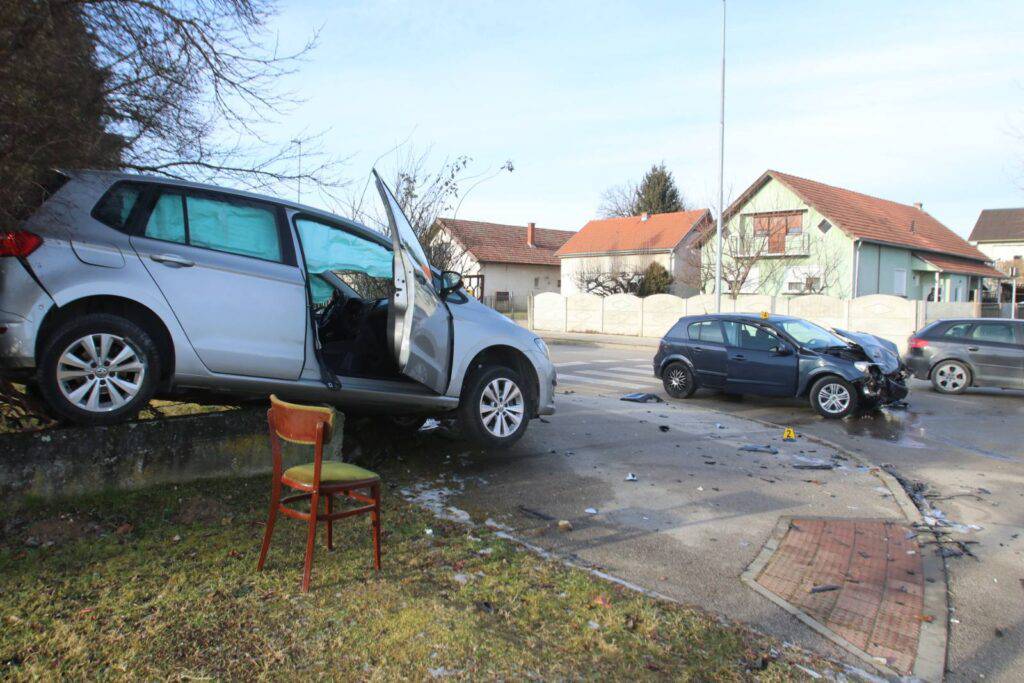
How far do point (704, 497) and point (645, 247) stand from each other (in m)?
41.3

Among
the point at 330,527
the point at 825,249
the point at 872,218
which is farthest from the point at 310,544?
the point at 872,218

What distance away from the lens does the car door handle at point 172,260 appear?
5.13 meters

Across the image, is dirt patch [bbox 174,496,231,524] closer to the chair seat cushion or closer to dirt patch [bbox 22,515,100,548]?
dirt patch [bbox 22,515,100,548]

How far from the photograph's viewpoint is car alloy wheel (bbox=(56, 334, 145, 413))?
15.8ft

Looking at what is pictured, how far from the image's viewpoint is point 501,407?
6719 millimetres

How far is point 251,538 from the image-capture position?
471cm

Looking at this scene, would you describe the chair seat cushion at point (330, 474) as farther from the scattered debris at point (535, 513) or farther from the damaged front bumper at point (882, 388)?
the damaged front bumper at point (882, 388)

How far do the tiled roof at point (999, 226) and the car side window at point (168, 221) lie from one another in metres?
77.7

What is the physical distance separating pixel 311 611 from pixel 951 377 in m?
14.4

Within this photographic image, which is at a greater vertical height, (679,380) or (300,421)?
(300,421)

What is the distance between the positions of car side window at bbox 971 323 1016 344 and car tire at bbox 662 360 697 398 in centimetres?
583

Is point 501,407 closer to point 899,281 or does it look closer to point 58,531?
point 58,531

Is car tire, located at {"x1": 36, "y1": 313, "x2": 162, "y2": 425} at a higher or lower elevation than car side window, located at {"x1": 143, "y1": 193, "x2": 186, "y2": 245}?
lower

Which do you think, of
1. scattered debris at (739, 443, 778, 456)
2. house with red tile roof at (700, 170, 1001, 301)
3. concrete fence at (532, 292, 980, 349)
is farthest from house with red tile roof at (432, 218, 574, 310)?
scattered debris at (739, 443, 778, 456)
